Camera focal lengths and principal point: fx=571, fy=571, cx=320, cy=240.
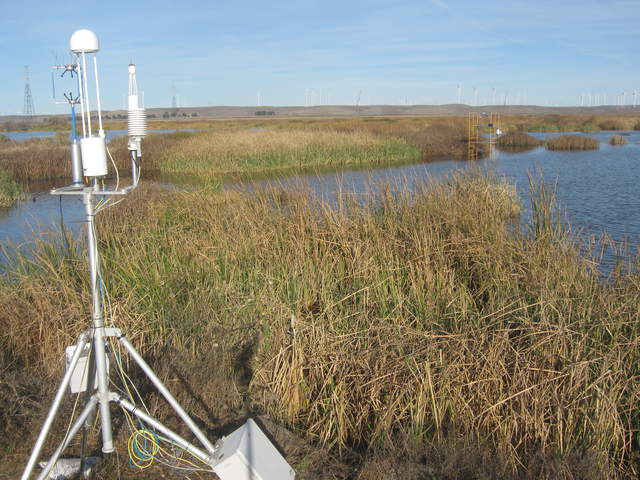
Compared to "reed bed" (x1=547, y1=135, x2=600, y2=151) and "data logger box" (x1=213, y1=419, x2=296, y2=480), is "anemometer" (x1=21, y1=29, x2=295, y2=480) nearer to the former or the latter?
"data logger box" (x1=213, y1=419, x2=296, y2=480)

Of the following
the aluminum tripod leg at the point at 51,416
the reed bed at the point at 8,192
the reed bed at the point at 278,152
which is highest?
the reed bed at the point at 278,152

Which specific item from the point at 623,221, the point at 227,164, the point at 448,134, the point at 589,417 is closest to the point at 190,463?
the point at 589,417

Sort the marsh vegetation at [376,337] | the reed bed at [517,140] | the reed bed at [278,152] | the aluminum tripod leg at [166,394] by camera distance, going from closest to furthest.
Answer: the aluminum tripod leg at [166,394] < the marsh vegetation at [376,337] < the reed bed at [278,152] < the reed bed at [517,140]

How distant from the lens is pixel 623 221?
11586 mm

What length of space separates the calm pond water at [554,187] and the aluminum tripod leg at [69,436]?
3087 mm

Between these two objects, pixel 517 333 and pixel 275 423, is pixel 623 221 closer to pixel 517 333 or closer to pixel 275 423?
pixel 517 333

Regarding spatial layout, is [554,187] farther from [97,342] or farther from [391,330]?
Result: [97,342]

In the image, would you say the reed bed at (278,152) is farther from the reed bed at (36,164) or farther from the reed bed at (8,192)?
the reed bed at (8,192)

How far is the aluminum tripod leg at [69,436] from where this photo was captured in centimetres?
255

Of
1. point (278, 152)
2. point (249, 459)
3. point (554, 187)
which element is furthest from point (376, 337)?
point (278, 152)

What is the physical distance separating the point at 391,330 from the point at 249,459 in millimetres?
1746

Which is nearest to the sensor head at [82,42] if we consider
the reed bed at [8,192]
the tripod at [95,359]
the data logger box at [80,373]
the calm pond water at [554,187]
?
the tripod at [95,359]

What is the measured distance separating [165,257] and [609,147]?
3178cm

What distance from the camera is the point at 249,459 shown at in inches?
103
